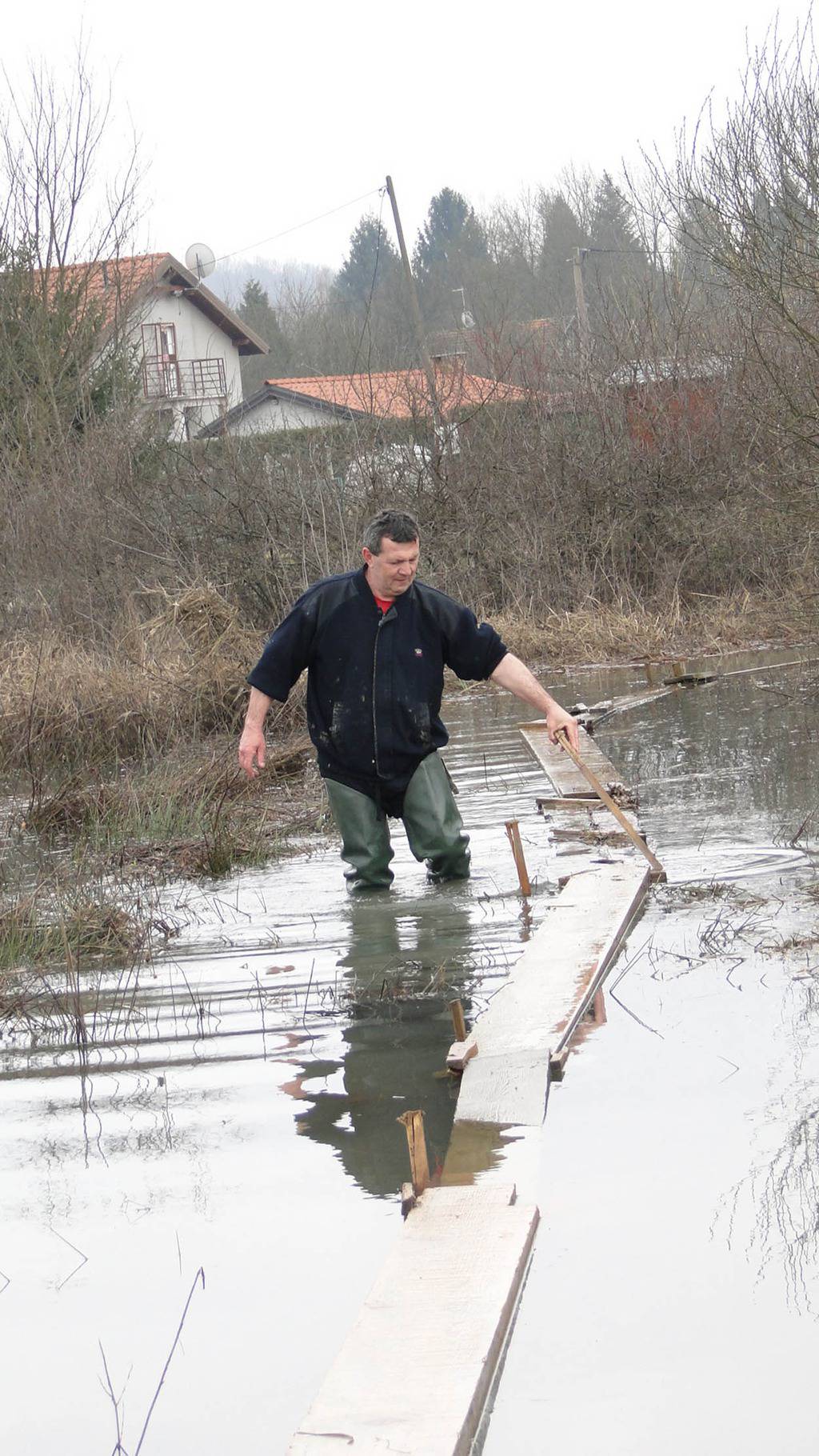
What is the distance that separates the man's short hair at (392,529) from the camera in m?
6.87

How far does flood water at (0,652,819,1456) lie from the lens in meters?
2.92

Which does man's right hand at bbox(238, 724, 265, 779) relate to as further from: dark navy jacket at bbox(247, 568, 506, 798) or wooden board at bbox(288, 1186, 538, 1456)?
wooden board at bbox(288, 1186, 538, 1456)

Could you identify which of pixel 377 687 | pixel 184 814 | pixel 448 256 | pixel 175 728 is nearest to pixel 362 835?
pixel 377 687

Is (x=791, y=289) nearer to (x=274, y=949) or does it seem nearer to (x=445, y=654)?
(x=445, y=654)

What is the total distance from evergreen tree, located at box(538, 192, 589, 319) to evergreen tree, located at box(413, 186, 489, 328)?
9.22 feet

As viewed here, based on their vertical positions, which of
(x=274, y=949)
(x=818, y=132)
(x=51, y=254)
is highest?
(x=51, y=254)

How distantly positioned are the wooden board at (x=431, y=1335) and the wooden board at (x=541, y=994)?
2.11 feet

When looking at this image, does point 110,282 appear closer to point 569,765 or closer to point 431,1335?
point 569,765

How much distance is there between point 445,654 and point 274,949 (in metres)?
1.66

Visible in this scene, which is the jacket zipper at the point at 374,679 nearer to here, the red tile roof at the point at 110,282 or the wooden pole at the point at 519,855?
the wooden pole at the point at 519,855

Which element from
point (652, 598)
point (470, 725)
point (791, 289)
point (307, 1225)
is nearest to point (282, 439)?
point (652, 598)

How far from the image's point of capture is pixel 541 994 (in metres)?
5.19

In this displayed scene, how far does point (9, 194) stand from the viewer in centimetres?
2416

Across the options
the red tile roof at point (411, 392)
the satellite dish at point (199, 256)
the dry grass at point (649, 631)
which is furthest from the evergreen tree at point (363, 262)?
the dry grass at point (649, 631)
